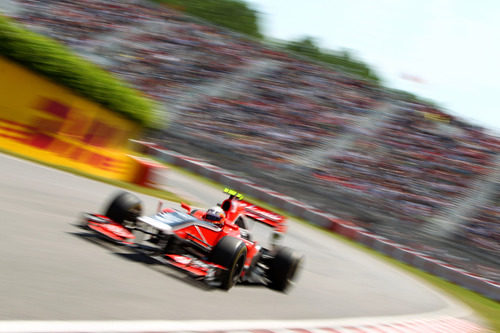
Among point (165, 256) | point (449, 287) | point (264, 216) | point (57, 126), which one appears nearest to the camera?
point (165, 256)

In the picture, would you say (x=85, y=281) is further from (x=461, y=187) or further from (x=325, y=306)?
(x=461, y=187)

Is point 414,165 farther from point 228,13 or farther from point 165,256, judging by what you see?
point 228,13

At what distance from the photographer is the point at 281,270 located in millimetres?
8117

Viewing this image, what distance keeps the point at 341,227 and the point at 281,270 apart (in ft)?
39.6

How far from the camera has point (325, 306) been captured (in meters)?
8.18

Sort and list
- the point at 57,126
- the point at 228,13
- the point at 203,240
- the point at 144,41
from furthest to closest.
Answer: the point at 228,13 < the point at 144,41 < the point at 57,126 < the point at 203,240

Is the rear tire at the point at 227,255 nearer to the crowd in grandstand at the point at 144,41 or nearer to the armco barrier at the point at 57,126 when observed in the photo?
the armco barrier at the point at 57,126

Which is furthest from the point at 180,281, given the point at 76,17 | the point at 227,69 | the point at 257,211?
the point at 76,17

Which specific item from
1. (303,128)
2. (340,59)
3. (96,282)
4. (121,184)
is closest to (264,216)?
(96,282)

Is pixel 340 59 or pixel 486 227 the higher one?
pixel 340 59

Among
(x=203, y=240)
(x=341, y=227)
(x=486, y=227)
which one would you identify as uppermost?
(x=203, y=240)

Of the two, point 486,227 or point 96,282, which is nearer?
point 96,282

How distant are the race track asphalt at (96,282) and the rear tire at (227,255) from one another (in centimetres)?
17

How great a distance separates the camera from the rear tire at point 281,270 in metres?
8.12
